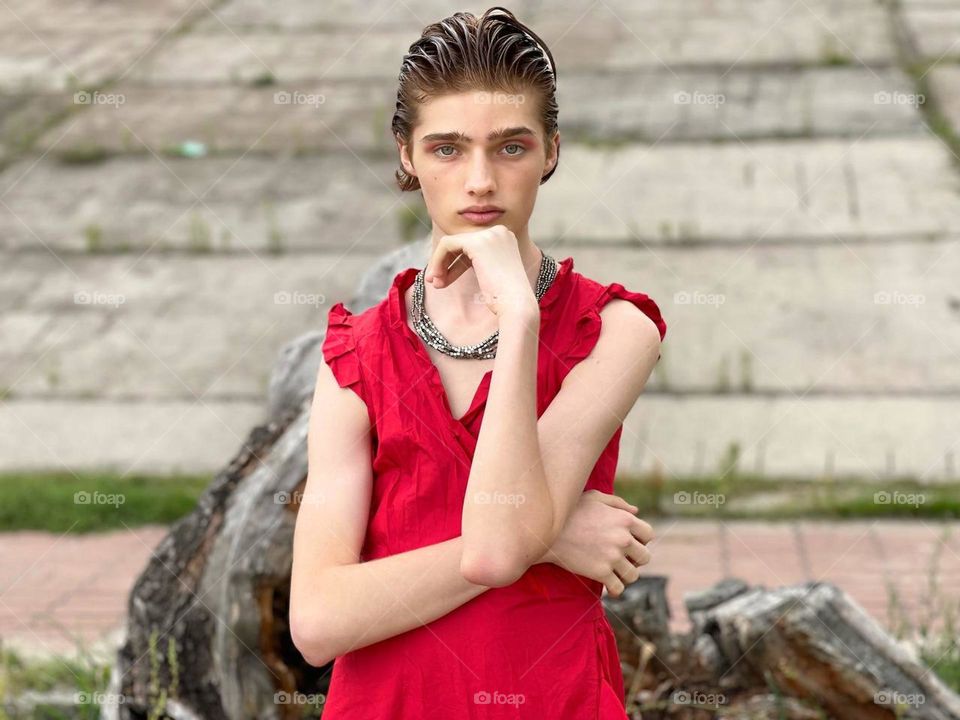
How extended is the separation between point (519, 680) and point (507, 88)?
2.65 feet

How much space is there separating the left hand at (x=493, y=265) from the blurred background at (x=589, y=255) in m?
2.35

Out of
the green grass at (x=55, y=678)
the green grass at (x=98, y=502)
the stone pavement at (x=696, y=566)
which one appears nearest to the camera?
the green grass at (x=55, y=678)

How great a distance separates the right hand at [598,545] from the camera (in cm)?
194

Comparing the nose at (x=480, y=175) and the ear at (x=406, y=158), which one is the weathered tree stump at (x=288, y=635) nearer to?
the ear at (x=406, y=158)

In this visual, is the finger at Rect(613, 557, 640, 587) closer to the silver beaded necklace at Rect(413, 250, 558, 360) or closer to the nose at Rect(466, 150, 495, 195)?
the silver beaded necklace at Rect(413, 250, 558, 360)

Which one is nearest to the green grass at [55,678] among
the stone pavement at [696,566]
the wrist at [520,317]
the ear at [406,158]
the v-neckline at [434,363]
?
the stone pavement at [696,566]

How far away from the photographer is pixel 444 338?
2.00m

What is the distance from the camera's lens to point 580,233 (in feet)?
24.6

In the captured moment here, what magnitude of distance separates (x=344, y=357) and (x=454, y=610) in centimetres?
39

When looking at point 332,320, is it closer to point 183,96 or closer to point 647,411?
point 647,411

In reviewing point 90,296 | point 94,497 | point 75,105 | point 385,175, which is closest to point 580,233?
point 385,175

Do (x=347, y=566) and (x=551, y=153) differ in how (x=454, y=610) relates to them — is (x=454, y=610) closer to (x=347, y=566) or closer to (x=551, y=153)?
(x=347, y=566)

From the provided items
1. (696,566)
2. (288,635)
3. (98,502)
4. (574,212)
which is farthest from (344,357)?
(574,212)

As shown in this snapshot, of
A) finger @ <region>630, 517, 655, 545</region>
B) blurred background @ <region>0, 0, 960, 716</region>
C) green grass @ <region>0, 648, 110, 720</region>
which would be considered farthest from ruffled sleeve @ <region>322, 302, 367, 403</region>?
blurred background @ <region>0, 0, 960, 716</region>
